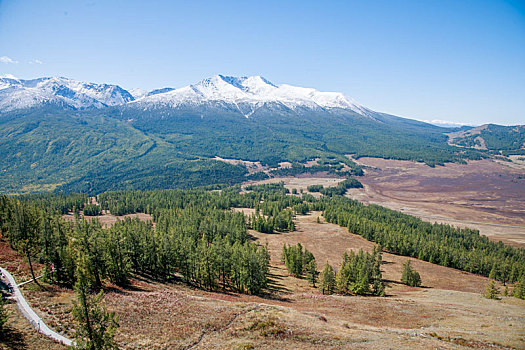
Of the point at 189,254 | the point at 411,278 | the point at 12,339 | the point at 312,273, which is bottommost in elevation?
the point at 411,278

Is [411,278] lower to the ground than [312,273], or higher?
lower

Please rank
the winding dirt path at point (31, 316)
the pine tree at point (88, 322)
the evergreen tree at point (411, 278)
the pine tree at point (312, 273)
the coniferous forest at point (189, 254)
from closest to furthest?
the pine tree at point (88, 322) < the winding dirt path at point (31, 316) < the coniferous forest at point (189, 254) < the pine tree at point (312, 273) < the evergreen tree at point (411, 278)

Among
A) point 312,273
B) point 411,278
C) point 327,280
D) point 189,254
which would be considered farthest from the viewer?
point 411,278

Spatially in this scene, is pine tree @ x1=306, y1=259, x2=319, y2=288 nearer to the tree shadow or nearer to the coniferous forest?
the coniferous forest

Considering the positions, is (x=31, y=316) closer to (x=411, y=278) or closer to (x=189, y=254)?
(x=189, y=254)

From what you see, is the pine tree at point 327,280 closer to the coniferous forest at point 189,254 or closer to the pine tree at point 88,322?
the coniferous forest at point 189,254

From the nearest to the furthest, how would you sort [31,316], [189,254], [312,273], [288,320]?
[31,316] < [288,320] < [189,254] < [312,273]

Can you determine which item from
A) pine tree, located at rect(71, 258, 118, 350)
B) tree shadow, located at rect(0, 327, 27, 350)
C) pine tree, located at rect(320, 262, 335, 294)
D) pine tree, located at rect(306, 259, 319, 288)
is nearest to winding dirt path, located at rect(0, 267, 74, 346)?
tree shadow, located at rect(0, 327, 27, 350)

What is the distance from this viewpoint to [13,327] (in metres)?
35.4

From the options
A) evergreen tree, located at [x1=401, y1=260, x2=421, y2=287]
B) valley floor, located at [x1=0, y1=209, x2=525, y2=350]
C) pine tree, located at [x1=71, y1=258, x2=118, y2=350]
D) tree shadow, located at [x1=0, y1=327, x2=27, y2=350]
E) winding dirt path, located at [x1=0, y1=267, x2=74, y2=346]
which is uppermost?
pine tree, located at [x1=71, y1=258, x2=118, y2=350]

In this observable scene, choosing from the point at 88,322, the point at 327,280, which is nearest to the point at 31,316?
the point at 88,322

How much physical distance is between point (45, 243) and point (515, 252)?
186 m

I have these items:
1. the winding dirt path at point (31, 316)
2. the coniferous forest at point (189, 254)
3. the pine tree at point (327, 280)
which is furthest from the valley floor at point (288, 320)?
the coniferous forest at point (189, 254)

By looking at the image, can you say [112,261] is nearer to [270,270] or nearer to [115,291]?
[115,291]
